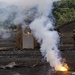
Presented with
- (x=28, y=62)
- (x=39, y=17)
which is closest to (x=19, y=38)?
(x=39, y=17)

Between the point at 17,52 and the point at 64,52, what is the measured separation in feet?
6.60

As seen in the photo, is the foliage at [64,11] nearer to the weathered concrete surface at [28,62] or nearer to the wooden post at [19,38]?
the wooden post at [19,38]

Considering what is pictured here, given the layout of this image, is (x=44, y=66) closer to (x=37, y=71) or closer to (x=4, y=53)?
(x=37, y=71)

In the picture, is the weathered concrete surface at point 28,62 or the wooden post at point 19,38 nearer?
the weathered concrete surface at point 28,62

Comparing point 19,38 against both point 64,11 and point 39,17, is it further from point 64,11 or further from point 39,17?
point 64,11

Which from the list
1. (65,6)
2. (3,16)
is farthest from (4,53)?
(65,6)

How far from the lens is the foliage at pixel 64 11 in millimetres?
20183

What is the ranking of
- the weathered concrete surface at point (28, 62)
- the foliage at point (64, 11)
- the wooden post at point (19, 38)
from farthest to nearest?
the foliage at point (64, 11)
the wooden post at point (19, 38)
the weathered concrete surface at point (28, 62)

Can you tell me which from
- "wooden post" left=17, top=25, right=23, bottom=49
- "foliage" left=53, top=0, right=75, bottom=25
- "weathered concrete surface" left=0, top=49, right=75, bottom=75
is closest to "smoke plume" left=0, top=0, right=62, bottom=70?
"weathered concrete surface" left=0, top=49, right=75, bottom=75

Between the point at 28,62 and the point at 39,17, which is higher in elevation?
the point at 39,17

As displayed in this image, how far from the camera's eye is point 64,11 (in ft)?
70.3

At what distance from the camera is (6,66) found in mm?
12938

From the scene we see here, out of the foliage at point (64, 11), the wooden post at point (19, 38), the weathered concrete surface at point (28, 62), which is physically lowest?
the weathered concrete surface at point (28, 62)

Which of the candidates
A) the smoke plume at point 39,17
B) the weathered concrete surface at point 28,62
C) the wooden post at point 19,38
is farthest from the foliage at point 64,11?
the smoke plume at point 39,17
